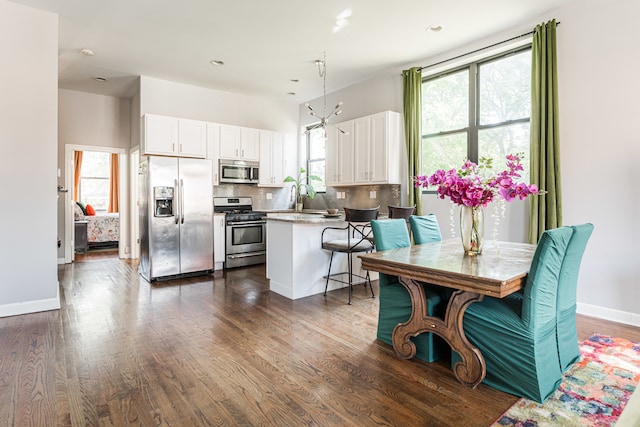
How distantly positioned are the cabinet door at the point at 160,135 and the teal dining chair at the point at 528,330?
182 inches

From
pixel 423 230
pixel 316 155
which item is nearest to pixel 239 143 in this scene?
pixel 316 155

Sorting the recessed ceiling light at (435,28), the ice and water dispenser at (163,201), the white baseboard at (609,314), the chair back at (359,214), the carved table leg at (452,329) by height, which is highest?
the recessed ceiling light at (435,28)

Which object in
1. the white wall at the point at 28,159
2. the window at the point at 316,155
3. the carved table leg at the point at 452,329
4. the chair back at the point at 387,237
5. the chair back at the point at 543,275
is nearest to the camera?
the chair back at the point at 543,275

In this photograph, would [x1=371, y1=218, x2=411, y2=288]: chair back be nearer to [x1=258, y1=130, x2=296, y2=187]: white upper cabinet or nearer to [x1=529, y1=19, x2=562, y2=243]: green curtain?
[x1=529, y1=19, x2=562, y2=243]: green curtain

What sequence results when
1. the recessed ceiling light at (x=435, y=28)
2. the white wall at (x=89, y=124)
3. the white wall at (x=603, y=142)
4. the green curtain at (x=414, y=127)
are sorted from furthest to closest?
the white wall at (x=89, y=124) → the green curtain at (x=414, y=127) → the recessed ceiling light at (x=435, y=28) → the white wall at (x=603, y=142)

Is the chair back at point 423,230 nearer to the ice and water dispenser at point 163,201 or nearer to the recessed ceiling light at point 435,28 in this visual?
the recessed ceiling light at point 435,28

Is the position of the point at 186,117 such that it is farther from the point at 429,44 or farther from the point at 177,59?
the point at 429,44

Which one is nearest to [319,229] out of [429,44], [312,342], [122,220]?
[312,342]

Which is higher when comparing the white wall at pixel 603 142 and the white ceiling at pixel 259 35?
the white ceiling at pixel 259 35

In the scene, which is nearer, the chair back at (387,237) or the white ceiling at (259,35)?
the chair back at (387,237)

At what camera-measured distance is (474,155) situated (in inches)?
166

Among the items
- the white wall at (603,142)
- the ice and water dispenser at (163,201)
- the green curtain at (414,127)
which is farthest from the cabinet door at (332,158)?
the white wall at (603,142)

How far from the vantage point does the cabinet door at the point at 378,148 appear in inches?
190

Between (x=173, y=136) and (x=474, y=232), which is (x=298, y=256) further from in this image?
(x=173, y=136)
